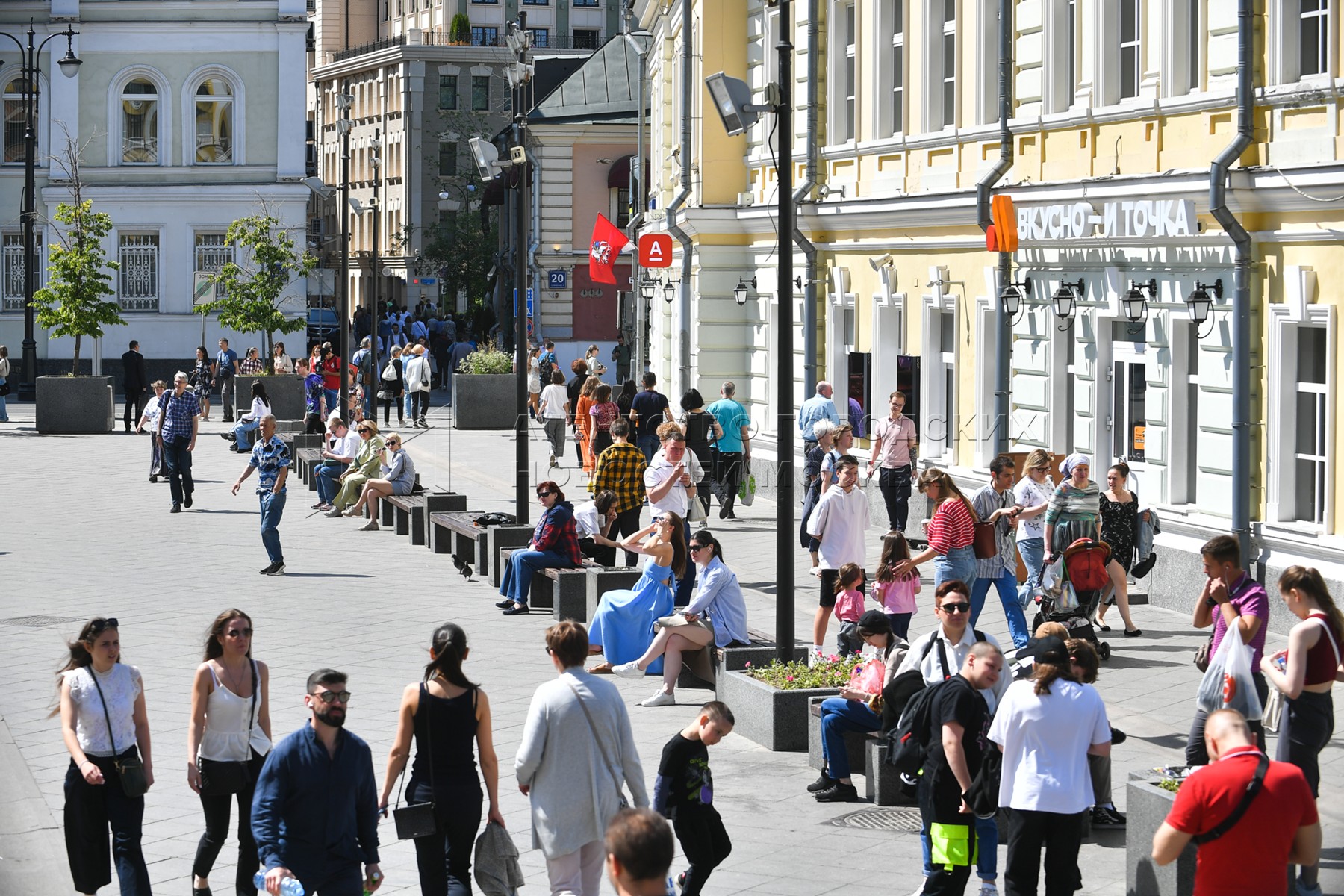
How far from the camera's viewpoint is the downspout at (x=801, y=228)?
86.3 feet

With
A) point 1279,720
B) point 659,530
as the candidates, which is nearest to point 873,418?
point 659,530

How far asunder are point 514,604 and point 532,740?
→ 9.62 meters

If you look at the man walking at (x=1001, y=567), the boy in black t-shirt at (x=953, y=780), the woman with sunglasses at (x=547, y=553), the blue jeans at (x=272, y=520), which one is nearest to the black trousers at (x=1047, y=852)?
the boy in black t-shirt at (x=953, y=780)

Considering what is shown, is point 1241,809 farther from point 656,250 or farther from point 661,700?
point 656,250

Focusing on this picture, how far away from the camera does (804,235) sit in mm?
26844

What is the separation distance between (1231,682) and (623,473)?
9.82 metres

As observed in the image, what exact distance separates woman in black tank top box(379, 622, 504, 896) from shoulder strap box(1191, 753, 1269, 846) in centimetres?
289

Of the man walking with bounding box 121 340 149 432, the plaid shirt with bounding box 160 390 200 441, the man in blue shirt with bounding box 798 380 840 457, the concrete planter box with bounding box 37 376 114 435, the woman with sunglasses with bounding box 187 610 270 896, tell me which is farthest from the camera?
the man walking with bounding box 121 340 149 432

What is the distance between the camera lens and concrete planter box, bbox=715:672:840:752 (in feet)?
39.8

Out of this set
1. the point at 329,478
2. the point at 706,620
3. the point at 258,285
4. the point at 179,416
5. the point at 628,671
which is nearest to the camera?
the point at 706,620

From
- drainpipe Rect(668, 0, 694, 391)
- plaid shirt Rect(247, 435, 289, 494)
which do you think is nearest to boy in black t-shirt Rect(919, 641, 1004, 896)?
plaid shirt Rect(247, 435, 289, 494)

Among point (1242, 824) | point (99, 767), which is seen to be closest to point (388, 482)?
point (99, 767)

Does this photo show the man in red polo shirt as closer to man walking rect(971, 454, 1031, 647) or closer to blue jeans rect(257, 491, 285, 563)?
man walking rect(971, 454, 1031, 647)

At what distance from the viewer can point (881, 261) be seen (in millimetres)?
24609
